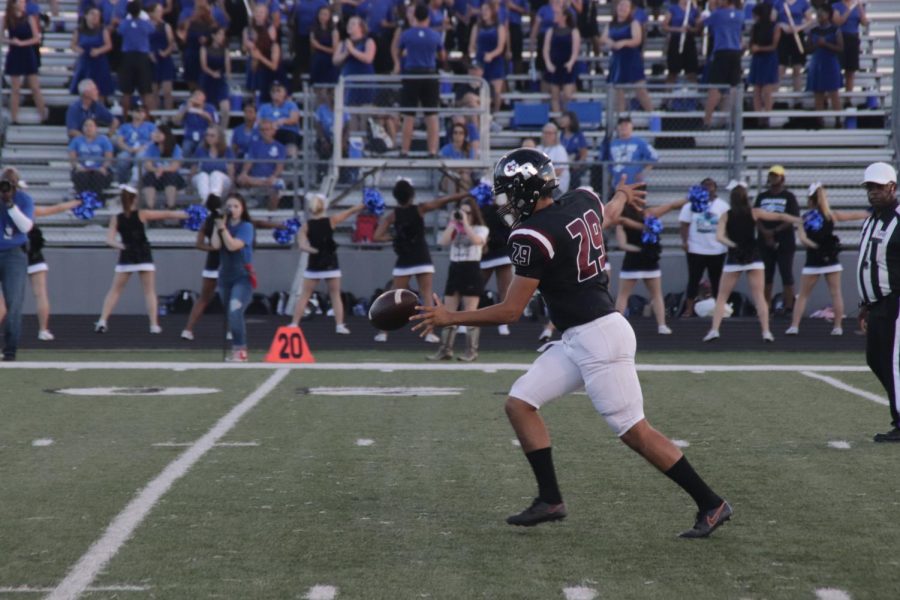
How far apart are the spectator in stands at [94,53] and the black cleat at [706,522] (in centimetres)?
1812

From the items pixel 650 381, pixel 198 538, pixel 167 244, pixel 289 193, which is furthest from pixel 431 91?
pixel 198 538

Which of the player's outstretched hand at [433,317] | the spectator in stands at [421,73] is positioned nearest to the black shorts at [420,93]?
the spectator in stands at [421,73]

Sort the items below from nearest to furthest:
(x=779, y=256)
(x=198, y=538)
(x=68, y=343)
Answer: (x=198, y=538) < (x=68, y=343) < (x=779, y=256)

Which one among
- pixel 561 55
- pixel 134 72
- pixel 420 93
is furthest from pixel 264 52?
pixel 561 55

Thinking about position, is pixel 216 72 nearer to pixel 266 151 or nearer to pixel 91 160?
pixel 266 151

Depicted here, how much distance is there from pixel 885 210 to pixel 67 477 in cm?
503

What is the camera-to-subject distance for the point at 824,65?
21938mm

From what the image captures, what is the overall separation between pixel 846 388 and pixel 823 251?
461 centimetres

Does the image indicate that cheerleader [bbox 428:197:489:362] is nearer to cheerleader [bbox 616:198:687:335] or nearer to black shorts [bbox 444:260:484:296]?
black shorts [bbox 444:260:484:296]

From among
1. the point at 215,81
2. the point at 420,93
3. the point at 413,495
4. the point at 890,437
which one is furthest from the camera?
the point at 215,81

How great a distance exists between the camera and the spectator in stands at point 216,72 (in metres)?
22.0

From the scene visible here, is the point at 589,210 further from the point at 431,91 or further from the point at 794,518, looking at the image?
the point at 431,91

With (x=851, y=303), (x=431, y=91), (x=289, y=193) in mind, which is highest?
(x=431, y=91)

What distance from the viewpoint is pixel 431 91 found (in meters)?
19.7
